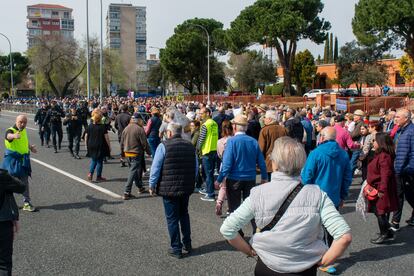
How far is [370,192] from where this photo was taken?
582 centimetres

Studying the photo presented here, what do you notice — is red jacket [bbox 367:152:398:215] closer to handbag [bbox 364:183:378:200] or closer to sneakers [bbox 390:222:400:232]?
A: handbag [bbox 364:183:378:200]

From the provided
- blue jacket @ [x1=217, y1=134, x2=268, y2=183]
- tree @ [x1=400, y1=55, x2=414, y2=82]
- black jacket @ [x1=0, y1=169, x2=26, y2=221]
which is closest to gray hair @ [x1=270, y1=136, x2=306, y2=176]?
black jacket @ [x1=0, y1=169, x2=26, y2=221]

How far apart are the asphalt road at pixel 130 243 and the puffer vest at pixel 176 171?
A: 0.84 meters

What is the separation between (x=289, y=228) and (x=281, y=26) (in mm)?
42683

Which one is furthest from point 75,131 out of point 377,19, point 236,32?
point 236,32

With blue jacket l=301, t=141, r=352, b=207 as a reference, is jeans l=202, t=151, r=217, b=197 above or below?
below

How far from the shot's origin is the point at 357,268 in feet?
16.8

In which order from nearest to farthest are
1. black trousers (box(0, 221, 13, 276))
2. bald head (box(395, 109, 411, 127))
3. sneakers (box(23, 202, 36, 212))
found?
black trousers (box(0, 221, 13, 276)) < bald head (box(395, 109, 411, 127)) < sneakers (box(23, 202, 36, 212))

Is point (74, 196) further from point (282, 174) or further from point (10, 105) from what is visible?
point (10, 105)

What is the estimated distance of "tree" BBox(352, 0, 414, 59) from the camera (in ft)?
116

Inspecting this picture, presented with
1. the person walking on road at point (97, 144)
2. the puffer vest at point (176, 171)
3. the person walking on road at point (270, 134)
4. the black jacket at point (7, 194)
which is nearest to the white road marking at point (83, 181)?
the person walking on road at point (97, 144)

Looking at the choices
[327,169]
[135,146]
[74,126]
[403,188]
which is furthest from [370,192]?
[74,126]

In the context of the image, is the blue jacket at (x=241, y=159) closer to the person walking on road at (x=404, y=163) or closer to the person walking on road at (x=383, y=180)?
the person walking on road at (x=383, y=180)

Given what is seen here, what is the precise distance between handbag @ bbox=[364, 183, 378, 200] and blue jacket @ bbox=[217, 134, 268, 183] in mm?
1349
